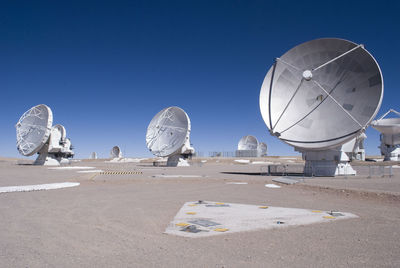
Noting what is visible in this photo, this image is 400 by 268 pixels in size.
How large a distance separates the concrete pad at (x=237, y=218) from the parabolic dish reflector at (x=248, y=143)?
8953 centimetres

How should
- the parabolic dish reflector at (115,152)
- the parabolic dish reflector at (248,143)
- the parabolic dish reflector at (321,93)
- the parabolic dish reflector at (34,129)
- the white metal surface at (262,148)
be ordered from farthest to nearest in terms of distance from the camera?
the white metal surface at (262,148) < the parabolic dish reflector at (115,152) < the parabolic dish reflector at (248,143) < the parabolic dish reflector at (34,129) < the parabolic dish reflector at (321,93)

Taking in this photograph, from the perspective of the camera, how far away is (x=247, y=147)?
10119 centimetres

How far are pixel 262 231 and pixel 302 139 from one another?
21.7 metres

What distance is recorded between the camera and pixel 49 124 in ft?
159

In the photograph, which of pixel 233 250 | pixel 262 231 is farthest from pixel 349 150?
pixel 233 250

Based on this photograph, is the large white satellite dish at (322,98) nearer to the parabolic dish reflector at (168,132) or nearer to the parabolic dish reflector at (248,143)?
the parabolic dish reflector at (168,132)

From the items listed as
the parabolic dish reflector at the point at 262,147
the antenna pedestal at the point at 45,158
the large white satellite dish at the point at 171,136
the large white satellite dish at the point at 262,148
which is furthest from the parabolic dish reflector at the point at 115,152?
the large white satellite dish at the point at 171,136

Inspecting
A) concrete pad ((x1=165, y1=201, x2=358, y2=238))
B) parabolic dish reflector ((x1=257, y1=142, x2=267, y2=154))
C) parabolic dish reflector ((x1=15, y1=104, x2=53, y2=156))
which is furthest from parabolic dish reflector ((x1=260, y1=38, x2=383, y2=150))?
parabolic dish reflector ((x1=257, y1=142, x2=267, y2=154))

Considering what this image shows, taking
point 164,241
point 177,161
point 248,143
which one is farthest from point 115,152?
point 164,241

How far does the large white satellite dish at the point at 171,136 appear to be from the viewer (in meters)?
48.3

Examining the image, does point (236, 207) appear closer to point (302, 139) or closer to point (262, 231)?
point (262, 231)

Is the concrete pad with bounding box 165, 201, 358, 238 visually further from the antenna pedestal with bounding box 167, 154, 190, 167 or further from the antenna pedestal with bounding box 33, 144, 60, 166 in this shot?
the antenna pedestal with bounding box 33, 144, 60, 166

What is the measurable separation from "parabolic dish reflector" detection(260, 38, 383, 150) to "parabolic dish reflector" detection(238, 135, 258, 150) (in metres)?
71.2

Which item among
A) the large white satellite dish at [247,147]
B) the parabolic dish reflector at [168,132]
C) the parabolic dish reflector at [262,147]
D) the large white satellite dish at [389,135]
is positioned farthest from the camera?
the parabolic dish reflector at [262,147]
